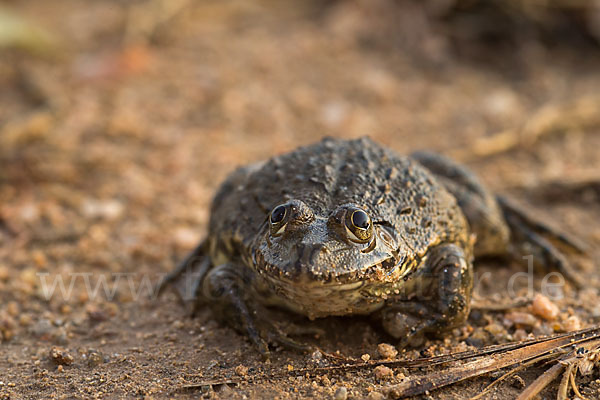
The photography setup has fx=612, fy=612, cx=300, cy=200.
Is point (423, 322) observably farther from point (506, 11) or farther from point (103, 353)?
point (506, 11)

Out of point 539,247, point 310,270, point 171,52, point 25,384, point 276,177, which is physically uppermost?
point 171,52

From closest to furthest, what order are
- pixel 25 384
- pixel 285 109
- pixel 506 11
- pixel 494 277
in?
pixel 25 384 < pixel 494 277 < pixel 285 109 < pixel 506 11

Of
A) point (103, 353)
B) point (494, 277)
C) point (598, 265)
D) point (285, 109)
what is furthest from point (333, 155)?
point (285, 109)

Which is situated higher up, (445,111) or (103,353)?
(445,111)

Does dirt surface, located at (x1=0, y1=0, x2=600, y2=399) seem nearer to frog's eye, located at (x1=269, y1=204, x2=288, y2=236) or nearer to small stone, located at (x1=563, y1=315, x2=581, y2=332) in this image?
small stone, located at (x1=563, y1=315, x2=581, y2=332)

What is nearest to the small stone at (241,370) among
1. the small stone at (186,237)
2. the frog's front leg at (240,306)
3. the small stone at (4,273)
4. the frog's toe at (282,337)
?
the frog's front leg at (240,306)

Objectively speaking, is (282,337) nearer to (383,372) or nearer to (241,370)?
(241,370)
